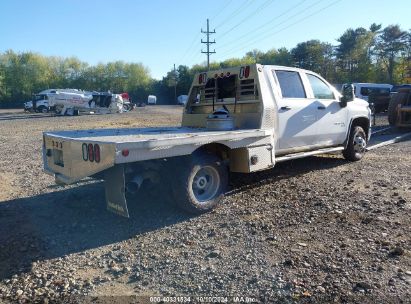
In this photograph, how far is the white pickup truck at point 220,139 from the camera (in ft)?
14.8

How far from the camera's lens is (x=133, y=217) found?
5.22 m

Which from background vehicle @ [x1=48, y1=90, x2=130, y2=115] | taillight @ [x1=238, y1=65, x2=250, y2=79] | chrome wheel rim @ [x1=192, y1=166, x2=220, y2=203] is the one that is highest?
background vehicle @ [x1=48, y1=90, x2=130, y2=115]

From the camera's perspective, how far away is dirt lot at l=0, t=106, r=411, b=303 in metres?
3.34

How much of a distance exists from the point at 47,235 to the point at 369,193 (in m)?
4.65

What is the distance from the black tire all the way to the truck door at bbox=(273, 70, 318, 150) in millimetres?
1560

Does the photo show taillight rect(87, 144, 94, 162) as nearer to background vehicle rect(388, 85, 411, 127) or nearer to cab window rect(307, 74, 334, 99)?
cab window rect(307, 74, 334, 99)

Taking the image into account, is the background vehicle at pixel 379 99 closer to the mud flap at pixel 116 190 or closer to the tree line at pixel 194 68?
the tree line at pixel 194 68

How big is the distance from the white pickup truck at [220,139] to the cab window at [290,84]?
21 millimetres

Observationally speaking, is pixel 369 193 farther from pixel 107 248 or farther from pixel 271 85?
pixel 107 248

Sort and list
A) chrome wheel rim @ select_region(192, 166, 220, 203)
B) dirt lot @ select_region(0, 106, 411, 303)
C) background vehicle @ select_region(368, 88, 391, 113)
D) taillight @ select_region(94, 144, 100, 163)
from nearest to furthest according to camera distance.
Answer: dirt lot @ select_region(0, 106, 411, 303) < taillight @ select_region(94, 144, 100, 163) < chrome wheel rim @ select_region(192, 166, 220, 203) < background vehicle @ select_region(368, 88, 391, 113)

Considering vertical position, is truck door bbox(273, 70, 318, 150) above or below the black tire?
above

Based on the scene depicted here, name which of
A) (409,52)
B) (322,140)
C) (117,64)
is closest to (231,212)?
(322,140)

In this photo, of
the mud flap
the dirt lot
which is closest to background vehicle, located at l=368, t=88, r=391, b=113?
the dirt lot

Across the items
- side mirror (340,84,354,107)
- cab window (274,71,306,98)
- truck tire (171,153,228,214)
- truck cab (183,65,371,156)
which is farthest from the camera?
side mirror (340,84,354,107)
